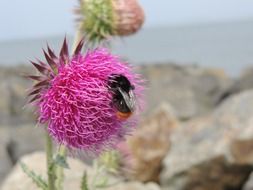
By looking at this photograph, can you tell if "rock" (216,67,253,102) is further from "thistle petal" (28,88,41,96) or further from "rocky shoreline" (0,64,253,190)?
"thistle petal" (28,88,41,96)

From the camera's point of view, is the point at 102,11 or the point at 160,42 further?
the point at 160,42

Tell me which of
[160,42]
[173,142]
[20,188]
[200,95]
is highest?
[20,188]

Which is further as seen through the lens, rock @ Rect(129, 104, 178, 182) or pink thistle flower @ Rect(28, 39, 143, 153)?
rock @ Rect(129, 104, 178, 182)

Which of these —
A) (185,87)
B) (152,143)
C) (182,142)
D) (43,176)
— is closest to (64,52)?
(43,176)

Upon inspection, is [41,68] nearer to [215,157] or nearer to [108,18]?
[108,18]

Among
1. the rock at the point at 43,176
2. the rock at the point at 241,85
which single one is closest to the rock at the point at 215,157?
the rock at the point at 43,176

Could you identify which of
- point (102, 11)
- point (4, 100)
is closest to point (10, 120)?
point (4, 100)

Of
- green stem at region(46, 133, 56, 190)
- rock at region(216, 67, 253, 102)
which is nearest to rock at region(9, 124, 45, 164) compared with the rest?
rock at region(216, 67, 253, 102)

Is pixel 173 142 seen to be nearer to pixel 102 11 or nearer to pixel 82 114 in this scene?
pixel 102 11
